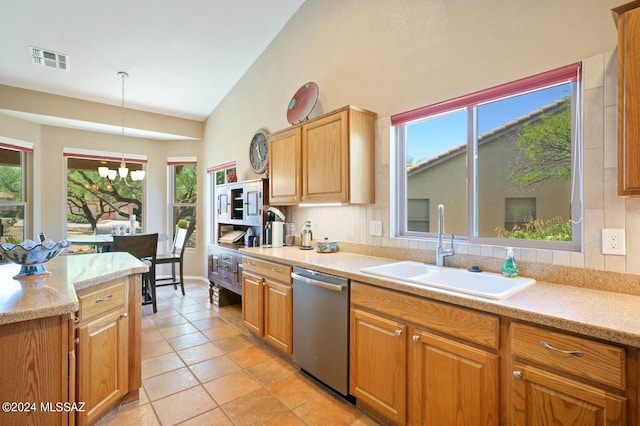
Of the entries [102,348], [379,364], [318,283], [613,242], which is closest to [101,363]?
[102,348]

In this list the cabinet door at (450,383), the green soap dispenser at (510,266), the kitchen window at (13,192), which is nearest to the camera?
the cabinet door at (450,383)

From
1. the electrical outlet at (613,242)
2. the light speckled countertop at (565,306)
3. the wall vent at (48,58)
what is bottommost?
the light speckled countertop at (565,306)

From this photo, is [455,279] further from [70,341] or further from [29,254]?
[29,254]

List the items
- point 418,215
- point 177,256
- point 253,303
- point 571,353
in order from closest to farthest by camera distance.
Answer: point 571,353, point 418,215, point 253,303, point 177,256

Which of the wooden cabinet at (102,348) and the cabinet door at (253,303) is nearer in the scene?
the wooden cabinet at (102,348)

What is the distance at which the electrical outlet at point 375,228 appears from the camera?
2.62 metres

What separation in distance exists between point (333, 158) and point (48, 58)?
3.42 meters

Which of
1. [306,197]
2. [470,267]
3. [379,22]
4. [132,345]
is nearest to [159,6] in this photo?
[379,22]

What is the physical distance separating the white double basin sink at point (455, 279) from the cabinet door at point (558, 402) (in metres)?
0.33

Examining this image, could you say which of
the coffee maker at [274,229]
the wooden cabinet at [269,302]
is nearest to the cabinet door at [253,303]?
the wooden cabinet at [269,302]

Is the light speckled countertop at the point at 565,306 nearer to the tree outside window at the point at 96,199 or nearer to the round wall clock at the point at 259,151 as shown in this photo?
the round wall clock at the point at 259,151

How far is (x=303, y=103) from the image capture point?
10.0ft

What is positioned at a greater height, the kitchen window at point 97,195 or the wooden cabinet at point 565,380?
the kitchen window at point 97,195

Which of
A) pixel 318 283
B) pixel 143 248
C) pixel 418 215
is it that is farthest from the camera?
pixel 143 248
